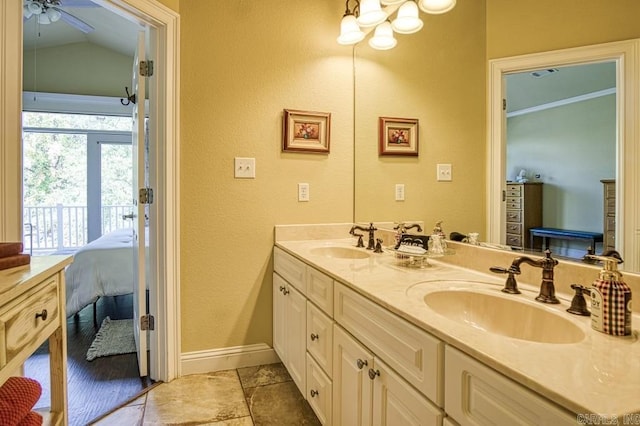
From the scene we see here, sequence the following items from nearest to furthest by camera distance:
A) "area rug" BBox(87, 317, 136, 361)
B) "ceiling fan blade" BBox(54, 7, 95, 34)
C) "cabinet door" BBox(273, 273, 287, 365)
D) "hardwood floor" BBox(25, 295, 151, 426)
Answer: "hardwood floor" BBox(25, 295, 151, 426) < "cabinet door" BBox(273, 273, 287, 365) < "area rug" BBox(87, 317, 136, 361) < "ceiling fan blade" BBox(54, 7, 95, 34)

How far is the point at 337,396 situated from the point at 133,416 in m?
1.06

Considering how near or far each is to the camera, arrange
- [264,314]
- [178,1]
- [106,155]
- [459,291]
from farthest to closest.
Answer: [106,155] < [264,314] < [178,1] < [459,291]

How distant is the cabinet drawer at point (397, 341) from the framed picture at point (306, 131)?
1181 millimetres

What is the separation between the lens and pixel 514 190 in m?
1.31

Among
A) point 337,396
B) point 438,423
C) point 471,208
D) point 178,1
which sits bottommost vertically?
point 337,396

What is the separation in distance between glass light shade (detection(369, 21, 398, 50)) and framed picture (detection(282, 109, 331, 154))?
0.51 meters

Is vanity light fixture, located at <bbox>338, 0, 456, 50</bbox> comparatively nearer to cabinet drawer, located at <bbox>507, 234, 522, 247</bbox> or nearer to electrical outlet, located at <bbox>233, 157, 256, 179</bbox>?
electrical outlet, located at <bbox>233, 157, 256, 179</bbox>

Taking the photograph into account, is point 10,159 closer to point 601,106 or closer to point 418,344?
point 418,344

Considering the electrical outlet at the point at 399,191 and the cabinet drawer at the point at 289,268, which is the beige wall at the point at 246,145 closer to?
the cabinet drawer at the point at 289,268

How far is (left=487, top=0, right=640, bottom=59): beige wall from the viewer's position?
99cm

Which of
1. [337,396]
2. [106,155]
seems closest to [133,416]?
[337,396]

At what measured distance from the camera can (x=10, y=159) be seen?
137 cm

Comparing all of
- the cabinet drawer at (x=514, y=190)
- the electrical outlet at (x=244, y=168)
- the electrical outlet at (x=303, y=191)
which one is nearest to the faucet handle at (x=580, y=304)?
the cabinet drawer at (x=514, y=190)

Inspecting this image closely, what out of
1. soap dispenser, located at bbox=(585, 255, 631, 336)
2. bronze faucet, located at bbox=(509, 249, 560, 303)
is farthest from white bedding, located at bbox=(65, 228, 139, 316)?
soap dispenser, located at bbox=(585, 255, 631, 336)
